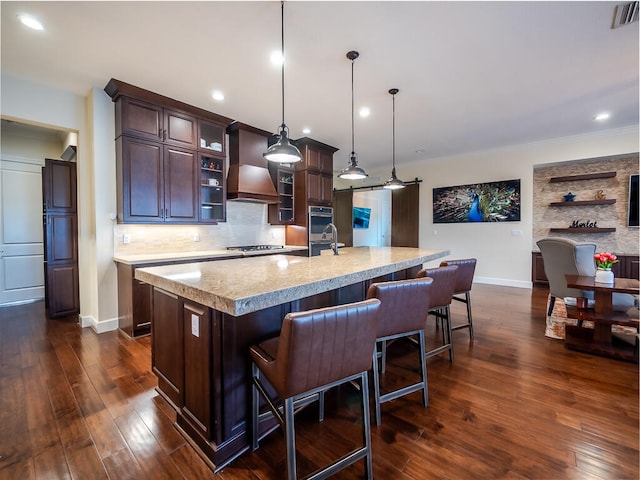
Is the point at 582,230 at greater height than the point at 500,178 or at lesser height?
lesser

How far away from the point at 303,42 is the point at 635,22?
2.58 metres

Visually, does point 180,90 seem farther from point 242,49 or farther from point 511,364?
point 511,364

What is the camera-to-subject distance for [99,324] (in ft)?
10.7

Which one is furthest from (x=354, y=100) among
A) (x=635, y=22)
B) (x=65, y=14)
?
(x=65, y=14)

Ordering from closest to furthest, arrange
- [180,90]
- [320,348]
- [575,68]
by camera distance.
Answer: [320,348] → [575,68] → [180,90]

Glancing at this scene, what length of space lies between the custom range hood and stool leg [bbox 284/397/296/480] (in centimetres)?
352

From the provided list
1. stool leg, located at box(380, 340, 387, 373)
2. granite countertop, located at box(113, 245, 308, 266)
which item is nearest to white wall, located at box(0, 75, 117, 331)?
granite countertop, located at box(113, 245, 308, 266)

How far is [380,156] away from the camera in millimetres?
6273

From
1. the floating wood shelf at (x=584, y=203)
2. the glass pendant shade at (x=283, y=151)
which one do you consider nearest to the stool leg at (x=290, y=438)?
the glass pendant shade at (x=283, y=151)

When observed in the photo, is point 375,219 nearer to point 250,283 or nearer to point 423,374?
point 423,374

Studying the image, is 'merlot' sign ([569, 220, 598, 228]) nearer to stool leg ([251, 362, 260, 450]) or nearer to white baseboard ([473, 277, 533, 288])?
white baseboard ([473, 277, 533, 288])

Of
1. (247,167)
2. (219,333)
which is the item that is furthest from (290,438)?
(247,167)

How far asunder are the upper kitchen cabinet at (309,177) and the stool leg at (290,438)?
4045mm

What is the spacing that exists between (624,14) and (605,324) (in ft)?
8.40
